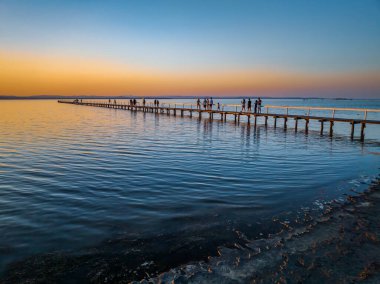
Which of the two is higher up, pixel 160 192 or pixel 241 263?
pixel 241 263

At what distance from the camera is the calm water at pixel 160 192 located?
20.3 ft

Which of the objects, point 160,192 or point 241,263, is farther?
point 160,192

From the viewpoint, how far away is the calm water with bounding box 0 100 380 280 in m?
6.18

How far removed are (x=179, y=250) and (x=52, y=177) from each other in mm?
7138

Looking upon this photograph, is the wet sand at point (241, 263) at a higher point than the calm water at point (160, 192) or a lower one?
higher

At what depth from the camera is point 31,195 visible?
871 centimetres

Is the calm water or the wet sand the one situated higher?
the wet sand

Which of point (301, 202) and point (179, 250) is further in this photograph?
point (301, 202)

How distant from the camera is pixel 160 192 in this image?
9055mm

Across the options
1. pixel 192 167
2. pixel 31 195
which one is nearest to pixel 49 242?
pixel 31 195

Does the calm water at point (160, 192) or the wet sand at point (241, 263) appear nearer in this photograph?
the wet sand at point (241, 263)

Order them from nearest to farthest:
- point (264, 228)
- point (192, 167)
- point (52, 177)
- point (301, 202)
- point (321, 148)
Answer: point (264, 228) < point (301, 202) < point (52, 177) < point (192, 167) < point (321, 148)

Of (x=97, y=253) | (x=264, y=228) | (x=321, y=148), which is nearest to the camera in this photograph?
(x=97, y=253)

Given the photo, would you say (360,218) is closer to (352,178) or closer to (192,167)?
(352,178)
